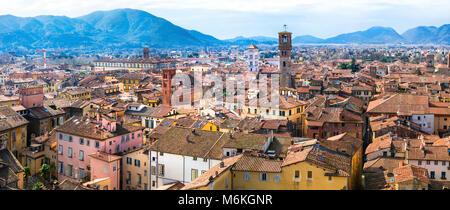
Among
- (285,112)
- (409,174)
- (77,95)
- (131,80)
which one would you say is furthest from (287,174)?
(131,80)

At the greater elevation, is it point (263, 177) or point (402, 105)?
point (402, 105)

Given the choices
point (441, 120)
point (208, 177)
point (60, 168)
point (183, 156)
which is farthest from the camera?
point (441, 120)

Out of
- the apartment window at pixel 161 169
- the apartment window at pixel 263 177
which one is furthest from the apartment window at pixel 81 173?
the apartment window at pixel 263 177

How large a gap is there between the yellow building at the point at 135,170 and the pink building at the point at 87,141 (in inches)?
69.9

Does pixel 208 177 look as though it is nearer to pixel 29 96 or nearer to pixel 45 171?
pixel 45 171

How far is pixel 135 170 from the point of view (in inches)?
781

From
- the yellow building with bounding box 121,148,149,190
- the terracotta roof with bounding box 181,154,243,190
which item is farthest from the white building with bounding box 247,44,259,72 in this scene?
the terracotta roof with bounding box 181,154,243,190

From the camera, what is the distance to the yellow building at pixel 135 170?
19.5m

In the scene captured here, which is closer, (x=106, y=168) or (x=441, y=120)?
(x=106, y=168)

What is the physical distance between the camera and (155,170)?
18.9m

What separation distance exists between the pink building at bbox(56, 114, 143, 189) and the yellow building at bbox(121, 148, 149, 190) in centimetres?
178

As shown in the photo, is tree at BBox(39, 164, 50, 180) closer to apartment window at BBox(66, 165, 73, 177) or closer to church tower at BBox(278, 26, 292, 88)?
apartment window at BBox(66, 165, 73, 177)

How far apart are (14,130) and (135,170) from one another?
11.0 meters

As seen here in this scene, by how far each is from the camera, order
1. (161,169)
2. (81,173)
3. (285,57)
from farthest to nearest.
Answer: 1. (285,57)
2. (81,173)
3. (161,169)
